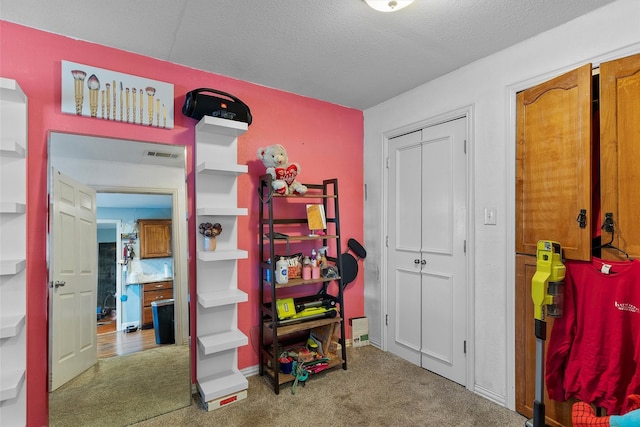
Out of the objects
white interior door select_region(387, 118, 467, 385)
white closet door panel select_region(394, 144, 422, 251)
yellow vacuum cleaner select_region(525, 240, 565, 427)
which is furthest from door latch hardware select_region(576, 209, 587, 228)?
white closet door panel select_region(394, 144, 422, 251)

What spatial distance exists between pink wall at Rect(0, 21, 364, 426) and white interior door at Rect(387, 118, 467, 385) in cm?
48

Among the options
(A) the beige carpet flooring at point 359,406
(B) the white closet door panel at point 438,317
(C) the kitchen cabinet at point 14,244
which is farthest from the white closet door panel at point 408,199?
(C) the kitchen cabinet at point 14,244

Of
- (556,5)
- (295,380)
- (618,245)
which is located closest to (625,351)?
(618,245)

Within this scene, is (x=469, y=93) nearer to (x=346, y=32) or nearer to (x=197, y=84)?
(x=346, y=32)

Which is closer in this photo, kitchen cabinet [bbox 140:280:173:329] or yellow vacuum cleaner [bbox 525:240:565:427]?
yellow vacuum cleaner [bbox 525:240:565:427]

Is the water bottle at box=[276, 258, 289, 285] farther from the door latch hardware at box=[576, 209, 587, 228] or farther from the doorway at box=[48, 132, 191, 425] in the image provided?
the door latch hardware at box=[576, 209, 587, 228]

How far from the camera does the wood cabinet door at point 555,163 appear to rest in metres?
1.78

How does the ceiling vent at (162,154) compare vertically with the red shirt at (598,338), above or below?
above

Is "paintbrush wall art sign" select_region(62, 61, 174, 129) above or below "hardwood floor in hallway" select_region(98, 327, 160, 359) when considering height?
above

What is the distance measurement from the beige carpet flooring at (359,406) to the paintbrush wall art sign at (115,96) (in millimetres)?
2036

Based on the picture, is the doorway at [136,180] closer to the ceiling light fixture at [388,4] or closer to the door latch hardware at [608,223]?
the ceiling light fixture at [388,4]

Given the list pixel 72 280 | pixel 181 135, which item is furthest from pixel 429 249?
pixel 72 280

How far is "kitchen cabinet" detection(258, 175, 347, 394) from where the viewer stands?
2537 millimetres

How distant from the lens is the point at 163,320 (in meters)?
2.29
